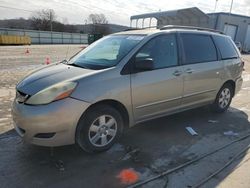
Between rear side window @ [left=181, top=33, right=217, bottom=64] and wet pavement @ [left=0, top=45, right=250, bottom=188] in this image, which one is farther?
rear side window @ [left=181, top=33, right=217, bottom=64]

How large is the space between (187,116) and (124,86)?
7.71ft

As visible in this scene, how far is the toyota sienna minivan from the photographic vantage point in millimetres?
3295

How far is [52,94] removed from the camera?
10.8ft

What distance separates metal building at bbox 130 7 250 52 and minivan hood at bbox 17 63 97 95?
34.2 m

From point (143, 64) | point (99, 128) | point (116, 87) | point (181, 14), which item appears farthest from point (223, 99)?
point (181, 14)

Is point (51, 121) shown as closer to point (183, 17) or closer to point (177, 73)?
point (177, 73)

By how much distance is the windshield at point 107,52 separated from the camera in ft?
13.0

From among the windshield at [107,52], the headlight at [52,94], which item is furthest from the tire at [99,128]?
the windshield at [107,52]

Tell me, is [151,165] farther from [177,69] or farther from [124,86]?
[177,69]

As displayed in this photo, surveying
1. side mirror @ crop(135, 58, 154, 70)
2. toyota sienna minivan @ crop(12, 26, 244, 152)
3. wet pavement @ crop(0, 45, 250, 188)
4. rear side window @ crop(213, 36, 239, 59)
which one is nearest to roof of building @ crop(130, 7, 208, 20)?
rear side window @ crop(213, 36, 239, 59)

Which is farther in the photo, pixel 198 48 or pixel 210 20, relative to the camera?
pixel 210 20

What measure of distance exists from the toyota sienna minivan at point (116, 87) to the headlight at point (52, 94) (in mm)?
12

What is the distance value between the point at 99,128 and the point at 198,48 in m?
2.61

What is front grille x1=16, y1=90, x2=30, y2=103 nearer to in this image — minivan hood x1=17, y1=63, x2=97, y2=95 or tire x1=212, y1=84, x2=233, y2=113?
minivan hood x1=17, y1=63, x2=97, y2=95
